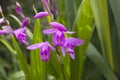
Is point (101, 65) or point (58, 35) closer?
point (58, 35)

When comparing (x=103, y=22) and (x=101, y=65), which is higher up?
(x=103, y=22)

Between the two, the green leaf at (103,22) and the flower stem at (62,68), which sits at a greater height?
the green leaf at (103,22)

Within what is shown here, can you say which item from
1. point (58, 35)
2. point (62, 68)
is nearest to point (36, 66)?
point (62, 68)

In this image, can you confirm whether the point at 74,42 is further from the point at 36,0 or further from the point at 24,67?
the point at 36,0

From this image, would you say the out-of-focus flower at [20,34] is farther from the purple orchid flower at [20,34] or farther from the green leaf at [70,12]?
the green leaf at [70,12]

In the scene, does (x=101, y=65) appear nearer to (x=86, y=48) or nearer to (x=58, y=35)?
(x=86, y=48)

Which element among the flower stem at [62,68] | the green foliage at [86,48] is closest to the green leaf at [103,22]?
the green foliage at [86,48]

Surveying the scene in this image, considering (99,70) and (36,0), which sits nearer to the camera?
(99,70)

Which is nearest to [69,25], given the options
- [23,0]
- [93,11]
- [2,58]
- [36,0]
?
[93,11]
